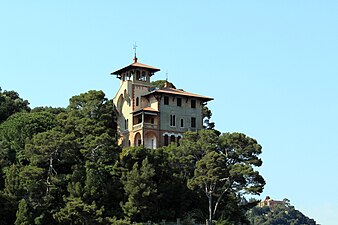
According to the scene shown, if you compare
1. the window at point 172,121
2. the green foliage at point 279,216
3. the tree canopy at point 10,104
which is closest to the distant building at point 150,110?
the window at point 172,121

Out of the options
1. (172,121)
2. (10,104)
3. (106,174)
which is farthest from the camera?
(10,104)

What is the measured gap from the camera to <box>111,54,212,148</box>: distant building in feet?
221

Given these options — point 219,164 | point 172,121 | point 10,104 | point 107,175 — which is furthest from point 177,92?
point 10,104

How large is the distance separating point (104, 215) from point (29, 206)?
20.7 ft

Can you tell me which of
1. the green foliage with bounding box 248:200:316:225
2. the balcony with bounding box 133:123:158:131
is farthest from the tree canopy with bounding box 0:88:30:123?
the green foliage with bounding box 248:200:316:225

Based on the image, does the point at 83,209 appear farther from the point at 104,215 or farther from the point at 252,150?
the point at 252,150

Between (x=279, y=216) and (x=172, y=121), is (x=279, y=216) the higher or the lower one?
the lower one

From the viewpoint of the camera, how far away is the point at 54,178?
2088 inches

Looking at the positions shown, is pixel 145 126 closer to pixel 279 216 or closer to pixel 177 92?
pixel 177 92

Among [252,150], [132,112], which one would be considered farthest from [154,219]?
[132,112]

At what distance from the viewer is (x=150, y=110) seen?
67250 millimetres

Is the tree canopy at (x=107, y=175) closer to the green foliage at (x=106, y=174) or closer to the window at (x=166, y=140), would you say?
the green foliage at (x=106, y=174)

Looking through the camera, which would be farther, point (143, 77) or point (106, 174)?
point (143, 77)

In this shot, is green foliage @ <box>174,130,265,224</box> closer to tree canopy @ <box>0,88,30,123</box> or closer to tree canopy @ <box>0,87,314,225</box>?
tree canopy @ <box>0,87,314,225</box>
